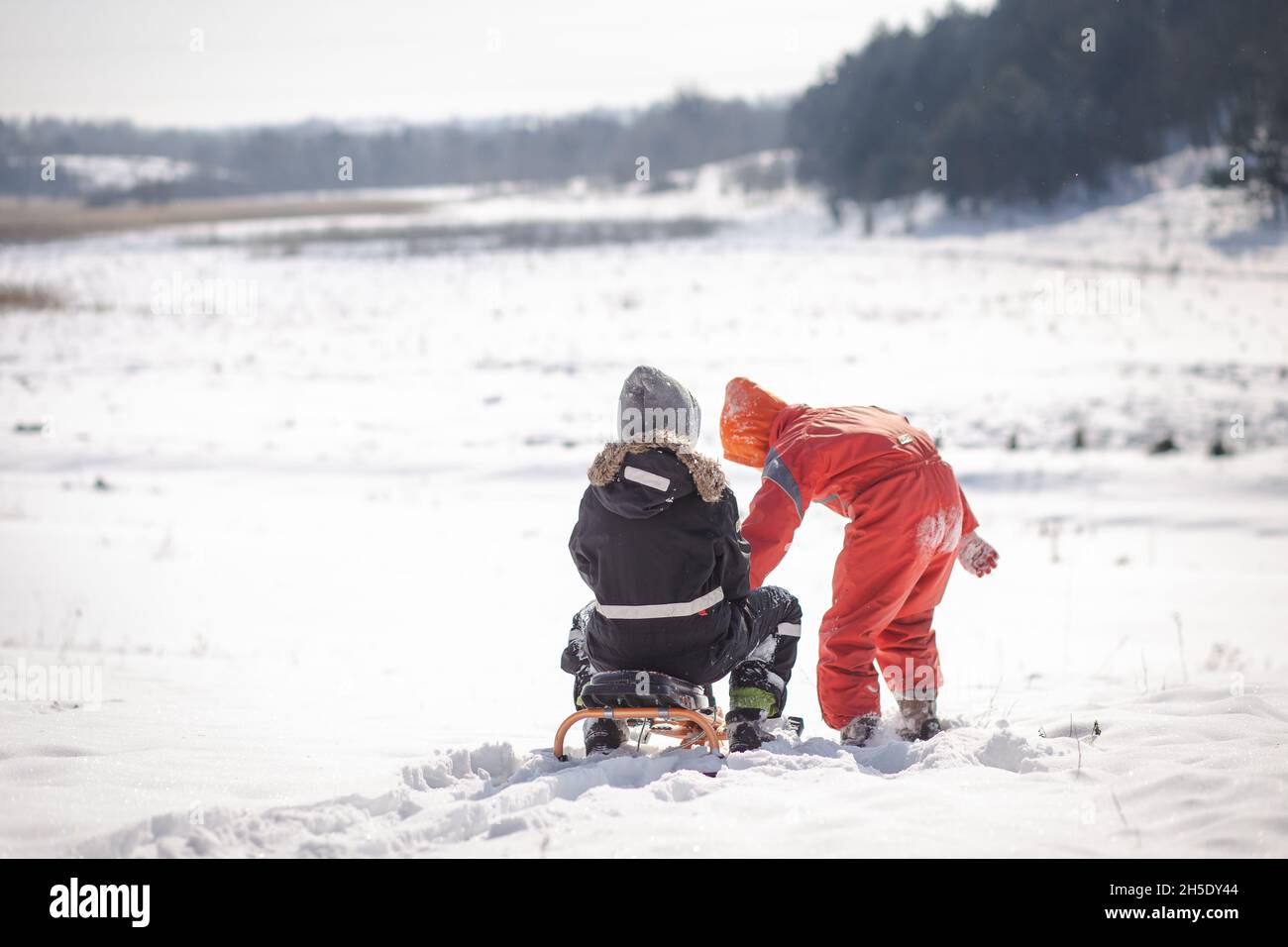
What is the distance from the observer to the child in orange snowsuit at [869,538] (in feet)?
12.7

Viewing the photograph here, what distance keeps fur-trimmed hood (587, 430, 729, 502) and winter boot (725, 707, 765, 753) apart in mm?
924

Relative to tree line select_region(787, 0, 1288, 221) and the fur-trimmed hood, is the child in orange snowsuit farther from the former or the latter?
tree line select_region(787, 0, 1288, 221)

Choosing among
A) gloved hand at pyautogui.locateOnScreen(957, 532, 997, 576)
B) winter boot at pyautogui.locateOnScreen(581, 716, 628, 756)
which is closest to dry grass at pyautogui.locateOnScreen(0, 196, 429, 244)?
winter boot at pyautogui.locateOnScreen(581, 716, 628, 756)

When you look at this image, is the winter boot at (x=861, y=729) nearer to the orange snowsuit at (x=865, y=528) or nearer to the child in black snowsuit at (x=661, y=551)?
the orange snowsuit at (x=865, y=528)

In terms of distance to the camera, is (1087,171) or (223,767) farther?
(1087,171)

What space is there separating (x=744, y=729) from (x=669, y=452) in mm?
1141

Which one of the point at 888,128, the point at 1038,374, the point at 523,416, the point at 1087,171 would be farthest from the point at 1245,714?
the point at 888,128

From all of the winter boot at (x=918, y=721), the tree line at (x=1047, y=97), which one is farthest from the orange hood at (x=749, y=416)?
the tree line at (x=1047, y=97)

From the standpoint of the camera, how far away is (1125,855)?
2.80m

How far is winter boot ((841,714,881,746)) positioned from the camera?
3.97 meters

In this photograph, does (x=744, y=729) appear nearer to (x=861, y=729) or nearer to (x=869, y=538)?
(x=861, y=729)
